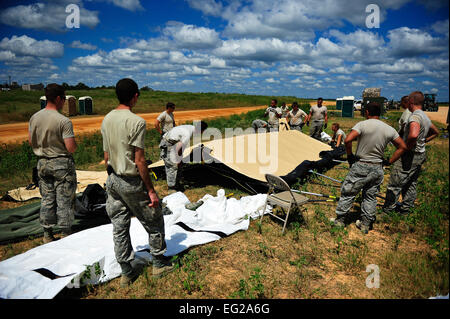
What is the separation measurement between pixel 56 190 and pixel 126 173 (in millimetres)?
1800

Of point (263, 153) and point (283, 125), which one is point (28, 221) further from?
point (283, 125)

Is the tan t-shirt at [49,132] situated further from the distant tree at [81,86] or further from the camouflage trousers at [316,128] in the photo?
the distant tree at [81,86]

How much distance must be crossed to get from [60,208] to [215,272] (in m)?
2.43

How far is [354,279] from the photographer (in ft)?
11.1

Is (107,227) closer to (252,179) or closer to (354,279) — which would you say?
(252,179)

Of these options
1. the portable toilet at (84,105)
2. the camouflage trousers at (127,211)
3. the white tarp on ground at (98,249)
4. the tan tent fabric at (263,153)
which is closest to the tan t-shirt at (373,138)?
the white tarp on ground at (98,249)

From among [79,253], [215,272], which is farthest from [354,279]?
[79,253]

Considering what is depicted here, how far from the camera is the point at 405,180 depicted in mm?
4551

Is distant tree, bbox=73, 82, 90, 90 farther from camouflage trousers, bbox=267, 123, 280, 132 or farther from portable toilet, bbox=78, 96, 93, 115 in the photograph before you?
camouflage trousers, bbox=267, 123, 280, 132

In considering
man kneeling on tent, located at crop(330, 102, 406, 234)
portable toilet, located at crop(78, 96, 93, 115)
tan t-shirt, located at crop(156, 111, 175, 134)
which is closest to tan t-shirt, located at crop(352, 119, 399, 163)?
man kneeling on tent, located at crop(330, 102, 406, 234)

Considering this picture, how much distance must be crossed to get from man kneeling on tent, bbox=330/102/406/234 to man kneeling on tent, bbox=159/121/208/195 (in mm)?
3246

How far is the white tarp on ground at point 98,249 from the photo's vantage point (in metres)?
2.85

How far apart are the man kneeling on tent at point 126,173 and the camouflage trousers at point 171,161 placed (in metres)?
3.19

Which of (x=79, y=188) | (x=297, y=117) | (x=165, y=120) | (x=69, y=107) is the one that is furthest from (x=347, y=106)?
(x=79, y=188)
